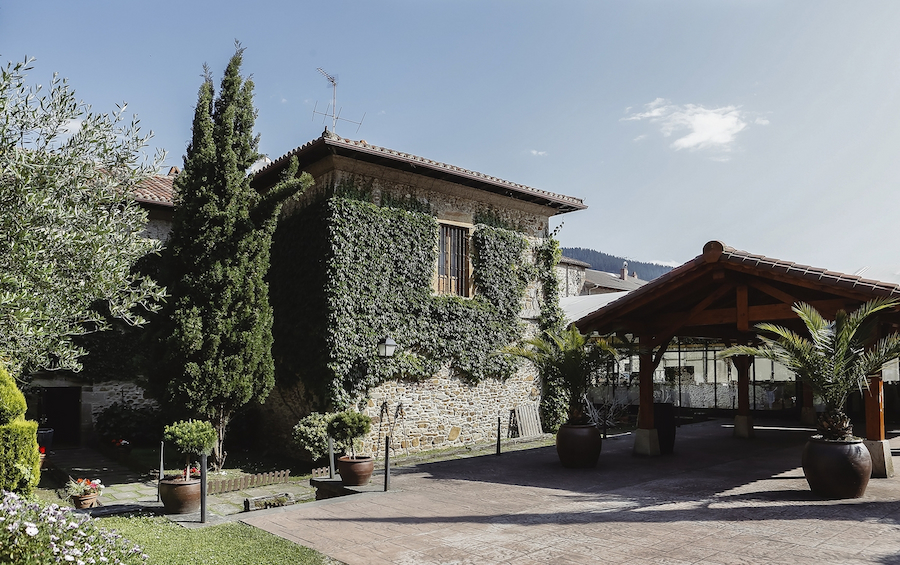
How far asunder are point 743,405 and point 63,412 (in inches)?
660

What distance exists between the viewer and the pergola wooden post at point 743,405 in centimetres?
1455

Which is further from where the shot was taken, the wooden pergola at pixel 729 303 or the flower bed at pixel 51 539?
the wooden pergola at pixel 729 303

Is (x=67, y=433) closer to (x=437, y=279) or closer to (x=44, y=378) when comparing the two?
(x=44, y=378)

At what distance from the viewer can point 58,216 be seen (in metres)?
6.59

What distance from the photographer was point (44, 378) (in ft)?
46.9

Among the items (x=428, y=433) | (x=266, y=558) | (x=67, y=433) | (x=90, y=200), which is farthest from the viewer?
(x=67, y=433)

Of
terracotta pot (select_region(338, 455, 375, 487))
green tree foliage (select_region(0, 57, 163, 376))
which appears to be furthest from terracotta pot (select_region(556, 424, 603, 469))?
green tree foliage (select_region(0, 57, 163, 376))

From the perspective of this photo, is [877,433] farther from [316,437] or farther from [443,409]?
[316,437]

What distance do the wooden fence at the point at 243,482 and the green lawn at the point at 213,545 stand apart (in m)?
1.94

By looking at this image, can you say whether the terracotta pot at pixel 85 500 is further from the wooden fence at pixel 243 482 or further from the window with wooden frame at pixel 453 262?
the window with wooden frame at pixel 453 262

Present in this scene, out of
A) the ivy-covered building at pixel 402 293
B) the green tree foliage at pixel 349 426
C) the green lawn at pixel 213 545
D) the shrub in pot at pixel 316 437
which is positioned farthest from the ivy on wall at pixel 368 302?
the green lawn at pixel 213 545

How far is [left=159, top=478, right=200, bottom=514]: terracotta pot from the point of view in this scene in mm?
8195

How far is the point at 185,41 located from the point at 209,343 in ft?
18.1

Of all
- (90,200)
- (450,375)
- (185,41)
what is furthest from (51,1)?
(450,375)
